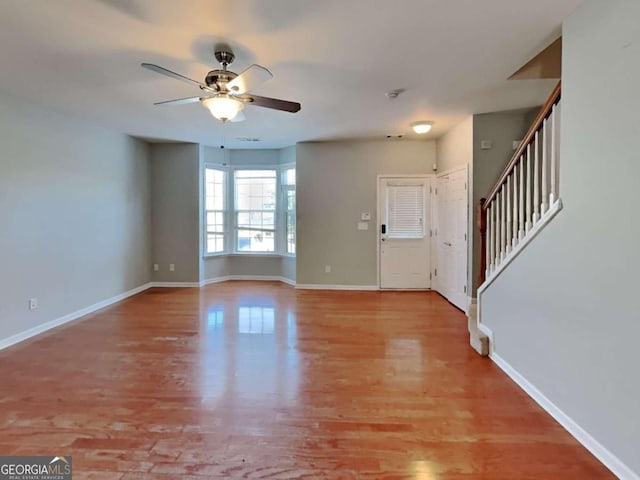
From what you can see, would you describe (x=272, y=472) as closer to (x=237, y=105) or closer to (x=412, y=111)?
(x=237, y=105)

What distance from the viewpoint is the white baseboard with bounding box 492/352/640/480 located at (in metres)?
1.82

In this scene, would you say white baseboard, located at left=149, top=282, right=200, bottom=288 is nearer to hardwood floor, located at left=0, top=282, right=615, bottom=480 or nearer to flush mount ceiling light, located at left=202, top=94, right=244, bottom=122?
hardwood floor, located at left=0, top=282, right=615, bottom=480

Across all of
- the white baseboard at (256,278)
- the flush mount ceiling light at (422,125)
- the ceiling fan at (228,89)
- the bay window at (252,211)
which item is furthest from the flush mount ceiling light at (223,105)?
the white baseboard at (256,278)

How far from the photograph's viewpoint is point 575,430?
2.16 meters

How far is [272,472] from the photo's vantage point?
6.12 feet

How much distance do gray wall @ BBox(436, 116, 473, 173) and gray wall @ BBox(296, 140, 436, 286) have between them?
49 centimetres

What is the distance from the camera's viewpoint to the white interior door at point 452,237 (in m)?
5.03

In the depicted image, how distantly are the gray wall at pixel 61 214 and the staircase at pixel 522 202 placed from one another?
4.74 metres

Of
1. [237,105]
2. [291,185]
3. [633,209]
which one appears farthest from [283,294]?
[633,209]

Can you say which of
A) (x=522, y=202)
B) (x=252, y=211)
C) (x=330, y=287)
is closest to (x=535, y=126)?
(x=522, y=202)

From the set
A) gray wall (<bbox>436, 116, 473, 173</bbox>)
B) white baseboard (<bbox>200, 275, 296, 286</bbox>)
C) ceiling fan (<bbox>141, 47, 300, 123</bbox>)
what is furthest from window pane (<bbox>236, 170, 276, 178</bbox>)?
ceiling fan (<bbox>141, 47, 300, 123</bbox>)

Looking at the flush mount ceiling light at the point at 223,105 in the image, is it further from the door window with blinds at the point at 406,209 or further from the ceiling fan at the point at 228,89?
the door window with blinds at the point at 406,209

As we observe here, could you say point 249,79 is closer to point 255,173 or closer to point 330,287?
point 330,287

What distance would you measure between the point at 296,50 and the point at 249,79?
1.58 feet
